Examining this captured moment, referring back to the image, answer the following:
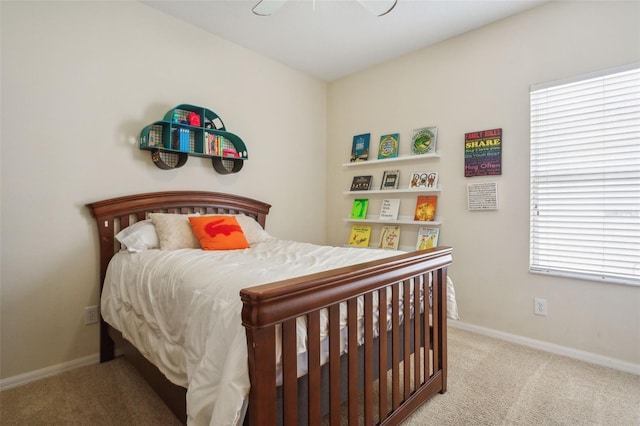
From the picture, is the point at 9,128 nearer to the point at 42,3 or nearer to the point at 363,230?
the point at 42,3

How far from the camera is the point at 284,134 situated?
11.6 ft

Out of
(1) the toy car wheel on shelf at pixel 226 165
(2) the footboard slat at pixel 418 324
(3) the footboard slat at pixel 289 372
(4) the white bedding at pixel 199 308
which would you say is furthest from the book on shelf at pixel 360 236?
(3) the footboard slat at pixel 289 372

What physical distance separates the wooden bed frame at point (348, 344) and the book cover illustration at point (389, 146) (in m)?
1.71

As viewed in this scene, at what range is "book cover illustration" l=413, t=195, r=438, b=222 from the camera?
304 cm

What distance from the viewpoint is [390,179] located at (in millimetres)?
3332

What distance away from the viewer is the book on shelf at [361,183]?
3.52m

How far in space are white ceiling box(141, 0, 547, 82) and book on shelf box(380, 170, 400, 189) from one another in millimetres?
1155

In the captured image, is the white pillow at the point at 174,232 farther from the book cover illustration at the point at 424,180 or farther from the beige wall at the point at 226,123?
the book cover illustration at the point at 424,180

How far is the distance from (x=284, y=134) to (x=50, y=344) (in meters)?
2.58

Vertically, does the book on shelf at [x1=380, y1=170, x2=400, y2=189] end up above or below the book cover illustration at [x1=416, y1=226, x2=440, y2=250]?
above

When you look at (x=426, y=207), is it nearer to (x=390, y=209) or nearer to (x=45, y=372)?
(x=390, y=209)

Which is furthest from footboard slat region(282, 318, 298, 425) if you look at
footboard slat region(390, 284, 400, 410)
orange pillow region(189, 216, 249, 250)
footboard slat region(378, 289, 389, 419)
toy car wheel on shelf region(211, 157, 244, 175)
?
toy car wheel on shelf region(211, 157, 244, 175)

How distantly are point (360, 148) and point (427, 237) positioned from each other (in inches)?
47.7

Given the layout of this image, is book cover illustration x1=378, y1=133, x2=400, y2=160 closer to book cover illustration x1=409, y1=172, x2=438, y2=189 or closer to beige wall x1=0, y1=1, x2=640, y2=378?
beige wall x1=0, y1=1, x2=640, y2=378
